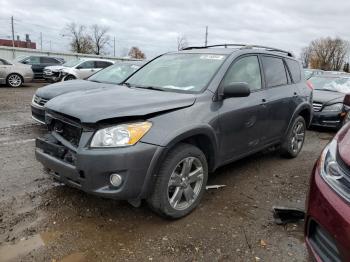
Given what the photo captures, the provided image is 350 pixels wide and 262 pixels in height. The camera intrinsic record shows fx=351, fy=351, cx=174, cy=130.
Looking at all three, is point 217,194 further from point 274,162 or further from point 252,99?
point 274,162

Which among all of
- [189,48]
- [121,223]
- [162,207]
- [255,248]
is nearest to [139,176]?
[162,207]

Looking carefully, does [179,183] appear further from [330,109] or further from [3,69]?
[3,69]

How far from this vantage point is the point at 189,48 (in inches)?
202

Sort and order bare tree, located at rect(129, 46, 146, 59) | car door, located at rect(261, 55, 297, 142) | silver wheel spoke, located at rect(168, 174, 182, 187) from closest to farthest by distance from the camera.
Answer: silver wheel spoke, located at rect(168, 174, 182, 187) → car door, located at rect(261, 55, 297, 142) → bare tree, located at rect(129, 46, 146, 59)

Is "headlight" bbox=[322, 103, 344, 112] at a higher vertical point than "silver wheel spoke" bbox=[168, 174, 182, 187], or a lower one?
higher

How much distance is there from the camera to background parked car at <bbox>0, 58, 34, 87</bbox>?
622 inches

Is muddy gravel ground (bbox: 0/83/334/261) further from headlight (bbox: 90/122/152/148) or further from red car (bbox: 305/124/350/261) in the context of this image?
headlight (bbox: 90/122/152/148)

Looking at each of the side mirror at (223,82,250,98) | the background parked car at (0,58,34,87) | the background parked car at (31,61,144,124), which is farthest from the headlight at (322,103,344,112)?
the background parked car at (0,58,34,87)

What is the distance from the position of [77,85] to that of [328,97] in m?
6.03

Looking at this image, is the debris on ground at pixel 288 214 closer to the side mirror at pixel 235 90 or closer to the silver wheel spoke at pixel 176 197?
the silver wheel spoke at pixel 176 197

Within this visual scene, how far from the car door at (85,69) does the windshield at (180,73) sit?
1259 cm

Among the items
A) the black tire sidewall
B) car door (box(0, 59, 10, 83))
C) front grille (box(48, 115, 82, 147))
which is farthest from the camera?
car door (box(0, 59, 10, 83))

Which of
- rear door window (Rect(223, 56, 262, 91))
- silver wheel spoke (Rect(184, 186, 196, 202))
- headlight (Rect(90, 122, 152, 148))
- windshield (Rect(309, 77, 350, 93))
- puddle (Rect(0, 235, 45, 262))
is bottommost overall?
puddle (Rect(0, 235, 45, 262))

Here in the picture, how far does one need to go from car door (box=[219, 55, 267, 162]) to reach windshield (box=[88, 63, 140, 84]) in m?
4.15
